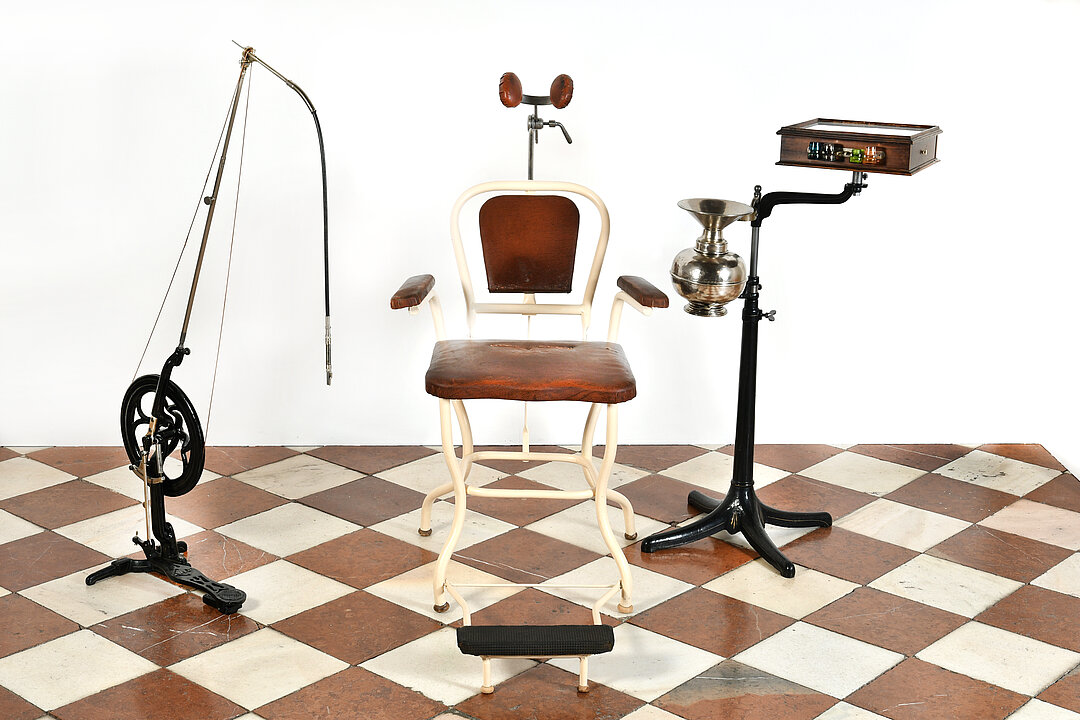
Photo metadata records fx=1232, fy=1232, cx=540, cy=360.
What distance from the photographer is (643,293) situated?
3.43 meters

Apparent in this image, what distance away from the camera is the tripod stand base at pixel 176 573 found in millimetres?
3244

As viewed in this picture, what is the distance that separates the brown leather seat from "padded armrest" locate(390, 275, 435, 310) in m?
0.17

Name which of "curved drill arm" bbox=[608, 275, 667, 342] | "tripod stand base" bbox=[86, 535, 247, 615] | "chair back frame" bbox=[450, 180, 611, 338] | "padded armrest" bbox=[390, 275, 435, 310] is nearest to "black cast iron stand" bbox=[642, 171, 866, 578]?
"curved drill arm" bbox=[608, 275, 667, 342]

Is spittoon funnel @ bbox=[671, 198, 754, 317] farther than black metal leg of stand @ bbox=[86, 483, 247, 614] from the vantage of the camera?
Yes

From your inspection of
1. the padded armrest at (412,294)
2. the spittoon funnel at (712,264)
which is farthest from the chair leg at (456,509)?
the spittoon funnel at (712,264)

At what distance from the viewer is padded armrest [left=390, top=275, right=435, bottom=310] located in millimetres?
3271

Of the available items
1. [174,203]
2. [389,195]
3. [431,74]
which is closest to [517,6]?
[431,74]

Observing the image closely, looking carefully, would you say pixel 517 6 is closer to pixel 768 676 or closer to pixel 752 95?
pixel 752 95

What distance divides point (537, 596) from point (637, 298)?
868 mm

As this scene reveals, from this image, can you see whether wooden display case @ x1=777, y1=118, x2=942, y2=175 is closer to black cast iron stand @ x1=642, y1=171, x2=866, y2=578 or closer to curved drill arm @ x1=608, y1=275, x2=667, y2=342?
black cast iron stand @ x1=642, y1=171, x2=866, y2=578

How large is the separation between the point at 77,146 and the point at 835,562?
2.92 metres

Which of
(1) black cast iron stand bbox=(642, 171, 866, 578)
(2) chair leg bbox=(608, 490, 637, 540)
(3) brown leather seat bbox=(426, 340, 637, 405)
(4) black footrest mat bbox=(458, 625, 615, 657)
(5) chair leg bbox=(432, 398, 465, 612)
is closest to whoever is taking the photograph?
(4) black footrest mat bbox=(458, 625, 615, 657)

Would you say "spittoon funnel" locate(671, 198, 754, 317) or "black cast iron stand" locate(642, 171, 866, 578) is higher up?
"spittoon funnel" locate(671, 198, 754, 317)

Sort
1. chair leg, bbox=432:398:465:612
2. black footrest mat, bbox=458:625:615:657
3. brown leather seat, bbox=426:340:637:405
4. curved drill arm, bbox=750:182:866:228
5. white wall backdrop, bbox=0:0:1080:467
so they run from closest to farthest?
black footrest mat, bbox=458:625:615:657 < brown leather seat, bbox=426:340:637:405 < chair leg, bbox=432:398:465:612 < curved drill arm, bbox=750:182:866:228 < white wall backdrop, bbox=0:0:1080:467
